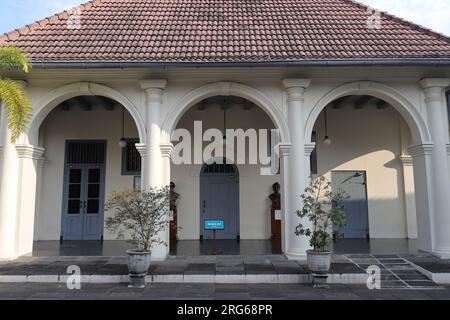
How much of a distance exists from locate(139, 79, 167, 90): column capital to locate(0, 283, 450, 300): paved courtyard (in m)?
4.15

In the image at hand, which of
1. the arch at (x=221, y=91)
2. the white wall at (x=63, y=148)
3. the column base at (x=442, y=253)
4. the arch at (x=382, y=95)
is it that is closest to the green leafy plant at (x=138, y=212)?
the arch at (x=221, y=91)

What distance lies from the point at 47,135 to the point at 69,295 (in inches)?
264

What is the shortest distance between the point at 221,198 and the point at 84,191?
4170mm

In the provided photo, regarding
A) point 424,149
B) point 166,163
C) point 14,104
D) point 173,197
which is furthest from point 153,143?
point 424,149

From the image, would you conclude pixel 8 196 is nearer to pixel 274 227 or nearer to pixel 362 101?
pixel 274 227

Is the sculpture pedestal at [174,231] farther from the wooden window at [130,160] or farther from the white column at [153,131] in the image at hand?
the white column at [153,131]

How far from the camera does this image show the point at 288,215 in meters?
7.63

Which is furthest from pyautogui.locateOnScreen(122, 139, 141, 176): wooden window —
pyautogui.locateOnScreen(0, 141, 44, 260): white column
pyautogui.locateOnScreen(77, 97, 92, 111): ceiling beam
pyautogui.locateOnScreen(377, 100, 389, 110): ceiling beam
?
pyautogui.locateOnScreen(377, 100, 389, 110): ceiling beam

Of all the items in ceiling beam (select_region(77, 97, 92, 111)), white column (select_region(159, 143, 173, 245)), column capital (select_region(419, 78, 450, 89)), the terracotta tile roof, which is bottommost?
white column (select_region(159, 143, 173, 245))

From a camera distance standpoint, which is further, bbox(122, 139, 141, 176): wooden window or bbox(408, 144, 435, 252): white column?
bbox(122, 139, 141, 176): wooden window

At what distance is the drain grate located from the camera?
20.2 feet

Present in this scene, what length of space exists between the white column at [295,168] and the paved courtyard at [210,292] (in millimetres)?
1429

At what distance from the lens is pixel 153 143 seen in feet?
25.5

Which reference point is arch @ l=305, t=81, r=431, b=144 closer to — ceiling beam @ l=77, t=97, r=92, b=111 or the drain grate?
the drain grate
